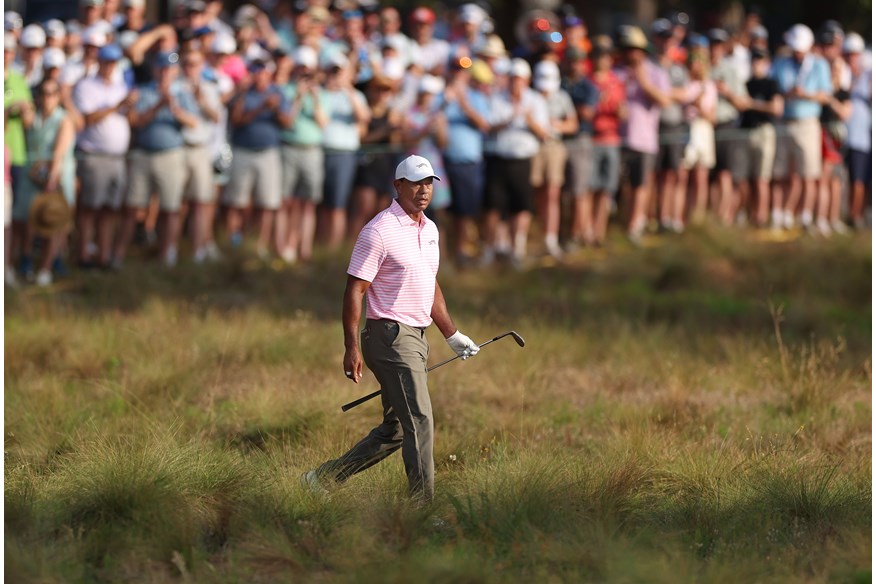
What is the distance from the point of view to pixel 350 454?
7.96 metres

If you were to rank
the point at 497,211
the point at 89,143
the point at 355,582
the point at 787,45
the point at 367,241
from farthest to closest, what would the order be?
1. the point at 787,45
2. the point at 497,211
3. the point at 89,143
4. the point at 367,241
5. the point at 355,582

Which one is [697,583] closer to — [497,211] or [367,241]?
[367,241]

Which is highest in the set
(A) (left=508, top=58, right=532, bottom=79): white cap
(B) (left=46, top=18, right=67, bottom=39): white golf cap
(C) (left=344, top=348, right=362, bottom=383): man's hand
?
(B) (left=46, top=18, right=67, bottom=39): white golf cap

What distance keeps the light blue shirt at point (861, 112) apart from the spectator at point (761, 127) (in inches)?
31.7

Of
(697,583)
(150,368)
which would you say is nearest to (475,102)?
(150,368)

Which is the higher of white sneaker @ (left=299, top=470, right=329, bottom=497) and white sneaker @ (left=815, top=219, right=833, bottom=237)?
white sneaker @ (left=815, top=219, right=833, bottom=237)

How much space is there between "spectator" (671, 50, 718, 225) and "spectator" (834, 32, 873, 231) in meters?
1.58

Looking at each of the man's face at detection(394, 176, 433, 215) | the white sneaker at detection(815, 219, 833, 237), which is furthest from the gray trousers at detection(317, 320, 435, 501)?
the white sneaker at detection(815, 219, 833, 237)

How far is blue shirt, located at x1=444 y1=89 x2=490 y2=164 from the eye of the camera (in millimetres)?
15164

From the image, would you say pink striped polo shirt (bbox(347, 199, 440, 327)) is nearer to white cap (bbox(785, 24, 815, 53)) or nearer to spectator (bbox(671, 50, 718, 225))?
spectator (bbox(671, 50, 718, 225))

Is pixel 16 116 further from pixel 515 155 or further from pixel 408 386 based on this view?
pixel 408 386

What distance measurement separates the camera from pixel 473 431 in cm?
959

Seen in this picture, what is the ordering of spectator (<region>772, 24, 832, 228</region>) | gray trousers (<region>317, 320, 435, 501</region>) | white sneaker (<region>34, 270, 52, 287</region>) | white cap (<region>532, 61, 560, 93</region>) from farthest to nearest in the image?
spectator (<region>772, 24, 832, 228</region>) → white cap (<region>532, 61, 560, 93</region>) → white sneaker (<region>34, 270, 52, 287</region>) → gray trousers (<region>317, 320, 435, 501</region>)

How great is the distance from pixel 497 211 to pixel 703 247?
222 cm
